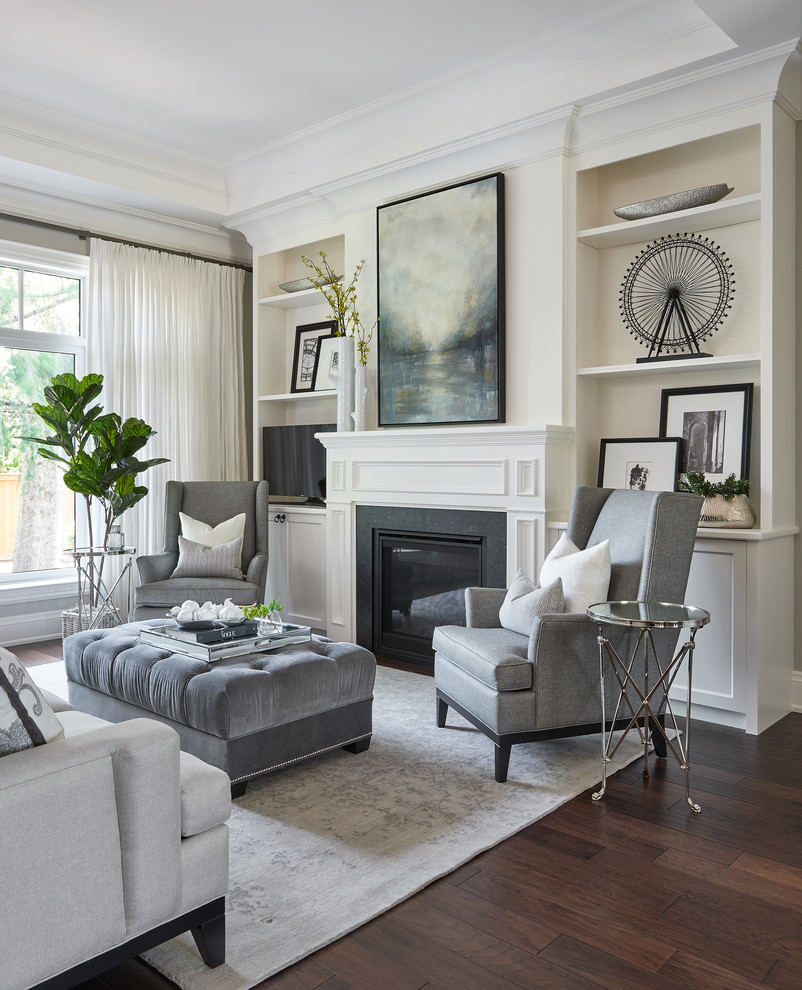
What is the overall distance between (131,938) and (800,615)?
10.6ft

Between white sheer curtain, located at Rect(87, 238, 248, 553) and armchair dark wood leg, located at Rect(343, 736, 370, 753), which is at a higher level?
white sheer curtain, located at Rect(87, 238, 248, 553)

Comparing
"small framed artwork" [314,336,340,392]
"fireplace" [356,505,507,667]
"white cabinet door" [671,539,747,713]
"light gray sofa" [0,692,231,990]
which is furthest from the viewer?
Answer: "small framed artwork" [314,336,340,392]

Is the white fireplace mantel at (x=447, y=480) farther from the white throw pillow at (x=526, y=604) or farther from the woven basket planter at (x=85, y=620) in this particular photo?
the woven basket planter at (x=85, y=620)

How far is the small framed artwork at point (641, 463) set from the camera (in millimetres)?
3875

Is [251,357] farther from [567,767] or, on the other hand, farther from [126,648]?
[567,767]

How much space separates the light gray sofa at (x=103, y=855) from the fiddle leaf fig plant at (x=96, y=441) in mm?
3221

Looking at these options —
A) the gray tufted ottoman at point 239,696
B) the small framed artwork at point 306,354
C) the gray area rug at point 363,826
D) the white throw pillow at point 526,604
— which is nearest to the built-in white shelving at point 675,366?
the white throw pillow at point 526,604

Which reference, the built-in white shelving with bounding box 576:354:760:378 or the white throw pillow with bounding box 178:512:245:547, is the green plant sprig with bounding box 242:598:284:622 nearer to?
the white throw pillow with bounding box 178:512:245:547

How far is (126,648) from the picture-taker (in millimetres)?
3146

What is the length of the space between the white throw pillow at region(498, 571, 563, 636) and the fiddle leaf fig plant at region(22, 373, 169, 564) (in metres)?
2.61

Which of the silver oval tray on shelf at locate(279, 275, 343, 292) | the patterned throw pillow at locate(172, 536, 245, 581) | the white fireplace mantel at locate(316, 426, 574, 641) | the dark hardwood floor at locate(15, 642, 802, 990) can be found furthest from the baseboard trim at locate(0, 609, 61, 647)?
the dark hardwood floor at locate(15, 642, 802, 990)

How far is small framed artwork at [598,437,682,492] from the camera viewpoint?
3875 mm

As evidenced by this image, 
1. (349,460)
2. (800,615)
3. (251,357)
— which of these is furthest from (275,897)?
(251,357)

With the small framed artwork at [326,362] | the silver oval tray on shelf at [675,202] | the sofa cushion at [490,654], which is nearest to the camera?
the sofa cushion at [490,654]
